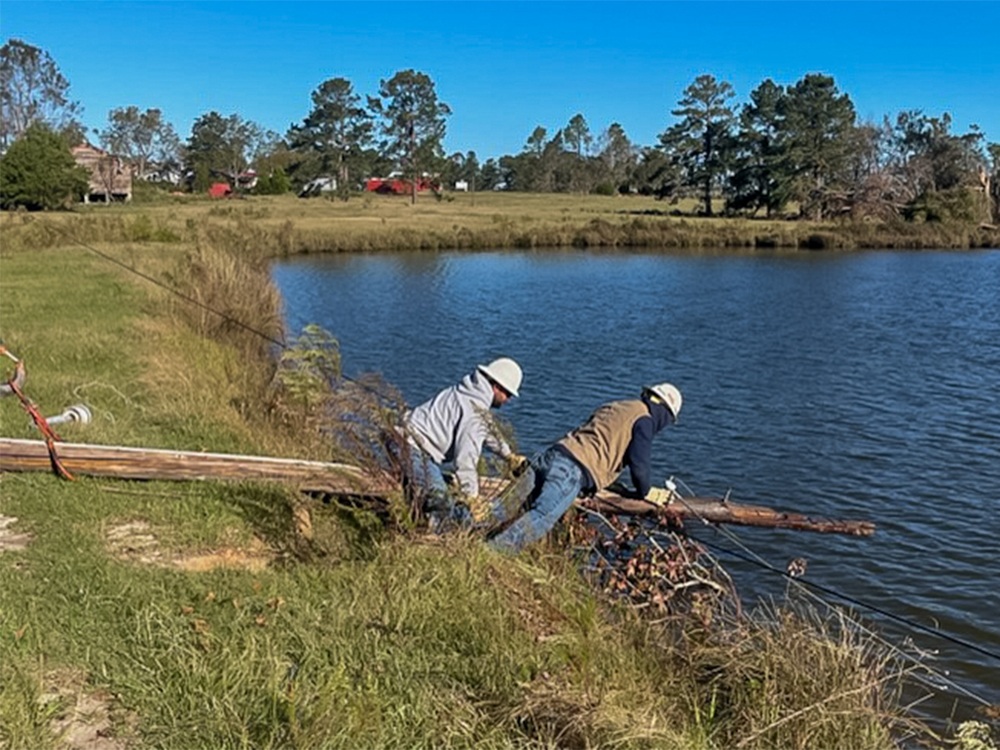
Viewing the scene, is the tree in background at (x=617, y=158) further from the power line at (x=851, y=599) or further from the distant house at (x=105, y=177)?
the power line at (x=851, y=599)

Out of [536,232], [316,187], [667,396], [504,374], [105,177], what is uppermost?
[316,187]

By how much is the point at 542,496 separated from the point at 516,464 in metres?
0.38

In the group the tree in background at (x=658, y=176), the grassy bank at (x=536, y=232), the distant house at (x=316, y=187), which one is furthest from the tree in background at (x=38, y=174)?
the tree in background at (x=658, y=176)

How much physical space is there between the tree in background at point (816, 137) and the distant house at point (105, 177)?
47.7m

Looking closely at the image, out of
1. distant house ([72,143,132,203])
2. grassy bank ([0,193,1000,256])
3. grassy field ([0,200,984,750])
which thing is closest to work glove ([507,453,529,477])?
grassy field ([0,200,984,750])

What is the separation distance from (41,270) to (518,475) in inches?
752

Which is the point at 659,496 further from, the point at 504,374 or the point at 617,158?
the point at 617,158

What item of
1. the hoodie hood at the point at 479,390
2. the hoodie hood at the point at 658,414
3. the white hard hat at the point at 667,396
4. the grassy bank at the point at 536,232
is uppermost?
the grassy bank at the point at 536,232

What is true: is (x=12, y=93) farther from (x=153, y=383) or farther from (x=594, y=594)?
(x=594, y=594)

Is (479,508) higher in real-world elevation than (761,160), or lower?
lower

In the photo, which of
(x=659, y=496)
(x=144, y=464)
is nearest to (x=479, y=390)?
(x=659, y=496)

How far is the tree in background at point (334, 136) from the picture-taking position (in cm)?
8162

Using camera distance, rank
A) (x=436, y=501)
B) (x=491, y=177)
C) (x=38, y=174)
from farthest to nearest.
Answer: (x=491, y=177) < (x=38, y=174) < (x=436, y=501)

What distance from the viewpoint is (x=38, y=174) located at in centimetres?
4766
